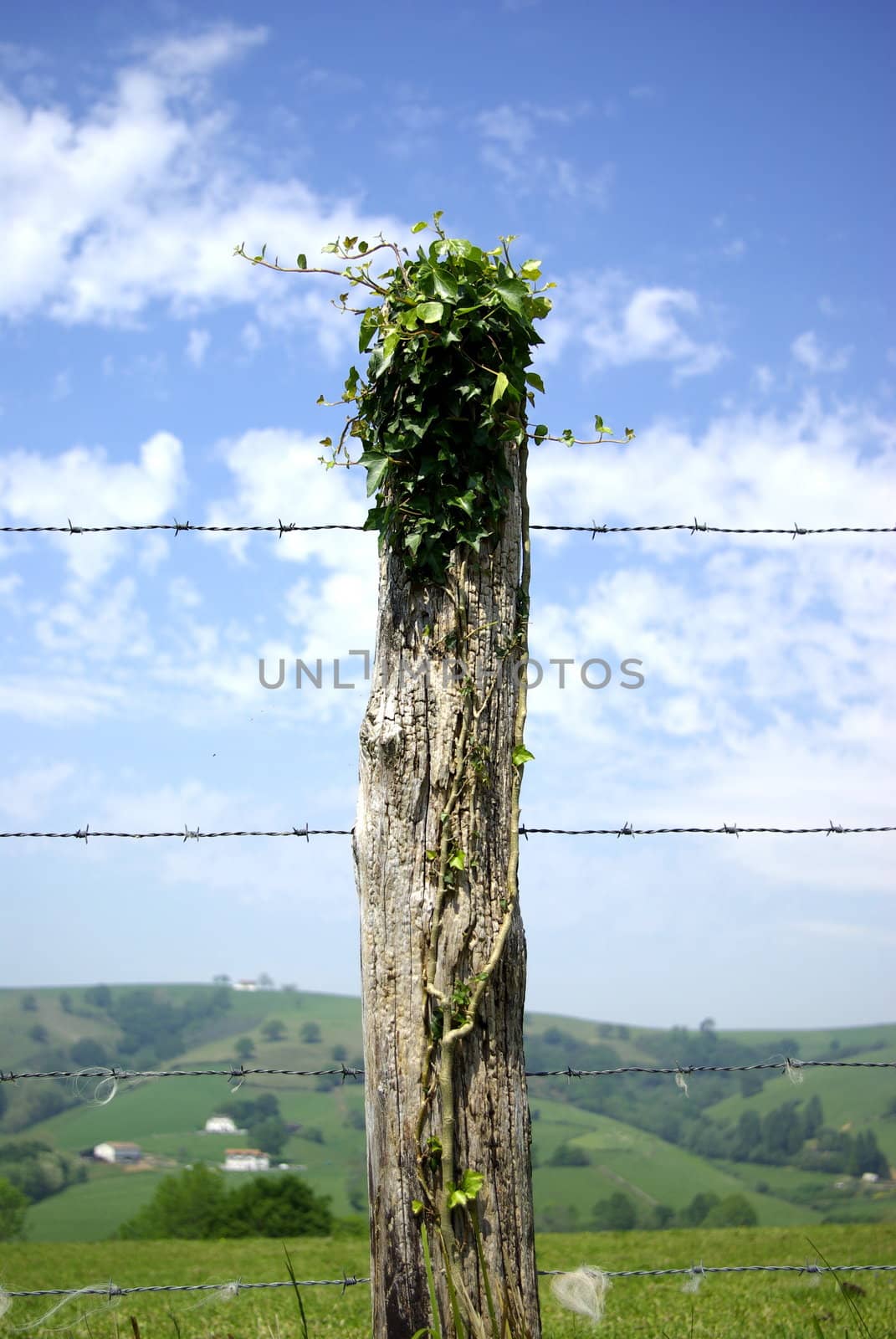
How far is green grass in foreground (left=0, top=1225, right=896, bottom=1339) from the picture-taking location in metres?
4.12

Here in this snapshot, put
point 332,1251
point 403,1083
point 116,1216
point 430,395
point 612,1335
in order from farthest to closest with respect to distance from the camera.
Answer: point 116,1216, point 332,1251, point 612,1335, point 430,395, point 403,1083

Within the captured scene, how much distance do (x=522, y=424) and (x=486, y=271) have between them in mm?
453

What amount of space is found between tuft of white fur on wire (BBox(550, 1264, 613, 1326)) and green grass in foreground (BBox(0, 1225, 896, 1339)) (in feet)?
2.05

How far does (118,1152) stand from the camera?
24203 mm

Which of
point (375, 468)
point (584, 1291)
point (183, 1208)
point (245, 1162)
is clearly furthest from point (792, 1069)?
point (183, 1208)

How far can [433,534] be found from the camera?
292cm

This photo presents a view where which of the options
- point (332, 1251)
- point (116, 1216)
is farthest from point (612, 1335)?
point (116, 1216)

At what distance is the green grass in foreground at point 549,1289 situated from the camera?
4125mm

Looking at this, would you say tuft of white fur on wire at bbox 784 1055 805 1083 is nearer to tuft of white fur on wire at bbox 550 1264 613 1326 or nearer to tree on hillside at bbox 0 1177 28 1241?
tuft of white fur on wire at bbox 550 1264 613 1326

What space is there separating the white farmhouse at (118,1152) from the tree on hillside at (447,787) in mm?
24672

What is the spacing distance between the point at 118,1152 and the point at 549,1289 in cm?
2214

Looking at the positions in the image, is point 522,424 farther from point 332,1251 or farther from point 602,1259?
point 332,1251

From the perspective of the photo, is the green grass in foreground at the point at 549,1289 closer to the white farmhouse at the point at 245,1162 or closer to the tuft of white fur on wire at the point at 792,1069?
the tuft of white fur on wire at the point at 792,1069

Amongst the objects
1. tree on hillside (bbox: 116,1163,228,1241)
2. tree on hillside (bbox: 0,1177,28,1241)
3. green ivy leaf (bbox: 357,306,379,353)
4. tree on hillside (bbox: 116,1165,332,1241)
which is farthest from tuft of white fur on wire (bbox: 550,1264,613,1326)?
tree on hillside (bbox: 0,1177,28,1241)
